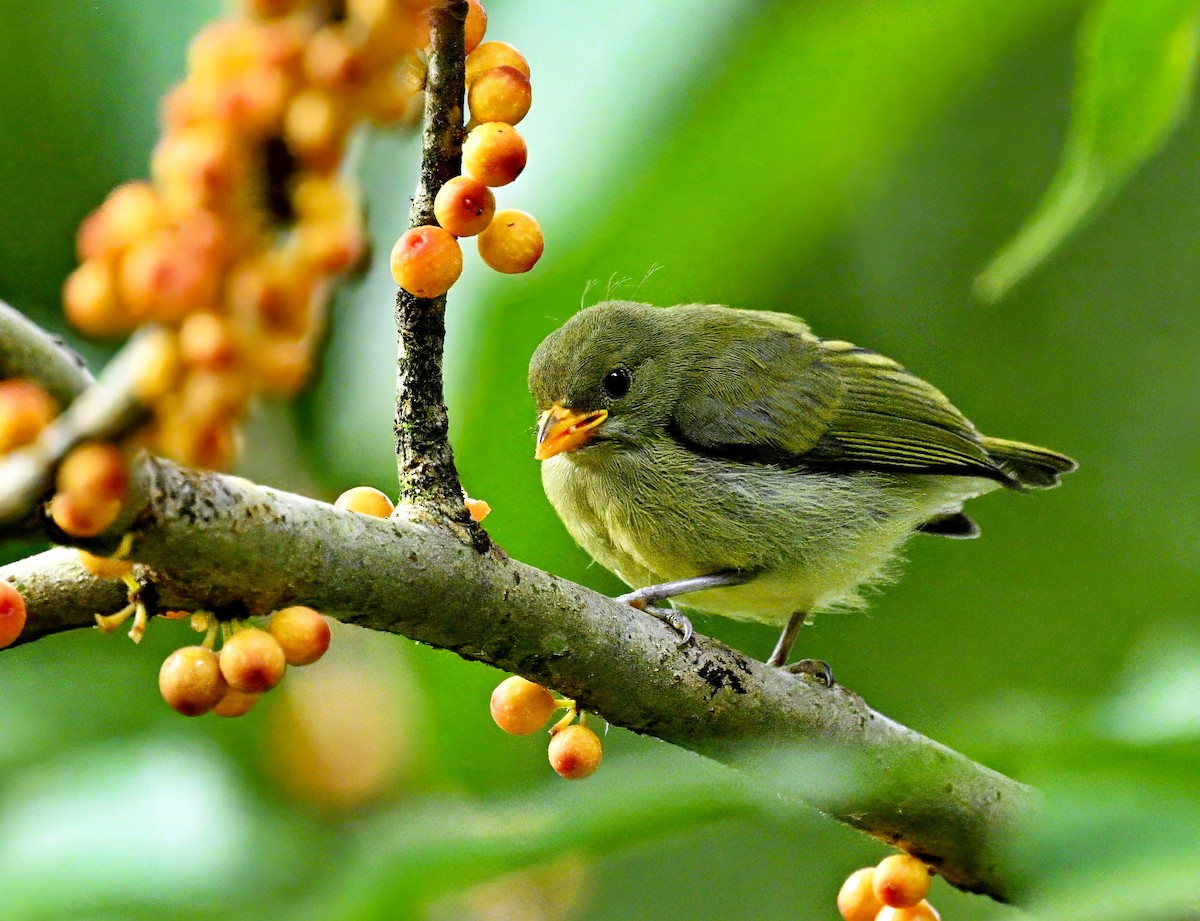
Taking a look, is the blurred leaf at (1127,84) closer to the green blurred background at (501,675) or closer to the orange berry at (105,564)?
the green blurred background at (501,675)

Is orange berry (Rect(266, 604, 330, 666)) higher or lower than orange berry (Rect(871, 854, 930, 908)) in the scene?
higher

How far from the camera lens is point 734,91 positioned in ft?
7.04

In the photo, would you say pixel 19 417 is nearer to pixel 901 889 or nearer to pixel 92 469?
pixel 92 469

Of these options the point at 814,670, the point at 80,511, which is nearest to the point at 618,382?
the point at 814,670

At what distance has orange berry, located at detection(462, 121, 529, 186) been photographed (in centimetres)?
112

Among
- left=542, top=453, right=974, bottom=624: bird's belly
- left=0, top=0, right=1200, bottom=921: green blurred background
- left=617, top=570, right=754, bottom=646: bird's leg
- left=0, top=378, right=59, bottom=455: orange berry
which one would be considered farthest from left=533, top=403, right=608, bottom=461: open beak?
left=0, top=378, right=59, bottom=455: orange berry

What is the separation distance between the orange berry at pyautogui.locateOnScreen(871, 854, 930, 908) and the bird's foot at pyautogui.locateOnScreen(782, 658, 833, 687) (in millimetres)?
899

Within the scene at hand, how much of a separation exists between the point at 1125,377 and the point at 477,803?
14.4ft

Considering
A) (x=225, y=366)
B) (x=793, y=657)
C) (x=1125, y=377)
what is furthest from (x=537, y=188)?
(x=1125, y=377)

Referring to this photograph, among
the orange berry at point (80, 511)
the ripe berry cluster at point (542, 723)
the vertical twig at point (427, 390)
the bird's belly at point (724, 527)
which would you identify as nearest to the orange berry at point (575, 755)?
the ripe berry cluster at point (542, 723)

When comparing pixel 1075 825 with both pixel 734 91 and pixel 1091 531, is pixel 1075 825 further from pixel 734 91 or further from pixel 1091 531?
pixel 1091 531

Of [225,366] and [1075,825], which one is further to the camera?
[1075,825]

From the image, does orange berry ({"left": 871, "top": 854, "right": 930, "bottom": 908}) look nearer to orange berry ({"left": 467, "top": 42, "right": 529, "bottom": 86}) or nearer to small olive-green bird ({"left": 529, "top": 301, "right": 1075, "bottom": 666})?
small olive-green bird ({"left": 529, "top": 301, "right": 1075, "bottom": 666})

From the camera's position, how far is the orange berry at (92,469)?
2.28 feet
